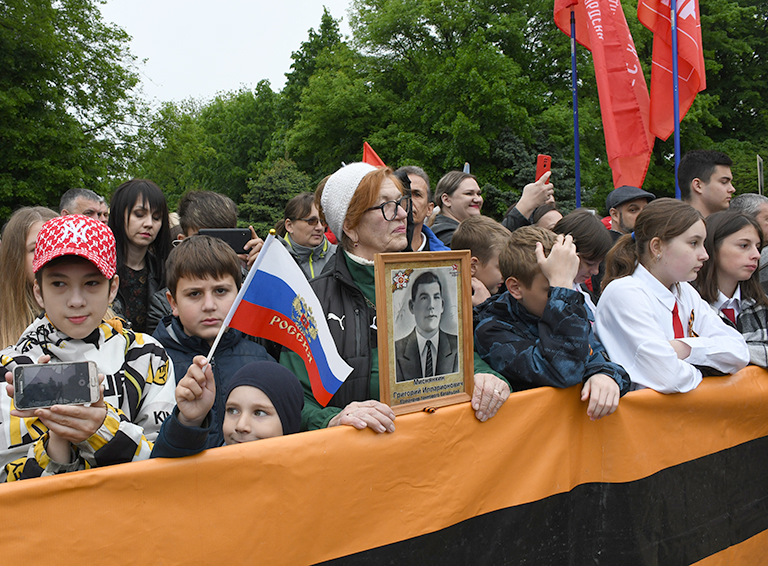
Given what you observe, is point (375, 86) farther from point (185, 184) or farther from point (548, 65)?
point (185, 184)

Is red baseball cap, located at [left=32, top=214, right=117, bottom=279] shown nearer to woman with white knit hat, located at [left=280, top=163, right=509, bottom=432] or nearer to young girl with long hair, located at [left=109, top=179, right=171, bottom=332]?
woman with white knit hat, located at [left=280, top=163, right=509, bottom=432]

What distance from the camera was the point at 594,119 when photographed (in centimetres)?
2308

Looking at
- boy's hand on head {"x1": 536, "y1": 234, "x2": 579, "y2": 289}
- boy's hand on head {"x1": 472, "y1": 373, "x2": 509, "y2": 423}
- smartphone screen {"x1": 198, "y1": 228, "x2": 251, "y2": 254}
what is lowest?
boy's hand on head {"x1": 472, "y1": 373, "x2": 509, "y2": 423}

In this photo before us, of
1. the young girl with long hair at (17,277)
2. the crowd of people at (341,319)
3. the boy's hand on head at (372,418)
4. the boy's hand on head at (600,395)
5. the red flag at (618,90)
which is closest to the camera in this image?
the crowd of people at (341,319)

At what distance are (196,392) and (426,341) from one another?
0.85 metres

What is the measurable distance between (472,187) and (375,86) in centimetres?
2335

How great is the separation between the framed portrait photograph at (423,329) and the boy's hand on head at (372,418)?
0.04 m

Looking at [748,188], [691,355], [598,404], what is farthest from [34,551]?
[748,188]

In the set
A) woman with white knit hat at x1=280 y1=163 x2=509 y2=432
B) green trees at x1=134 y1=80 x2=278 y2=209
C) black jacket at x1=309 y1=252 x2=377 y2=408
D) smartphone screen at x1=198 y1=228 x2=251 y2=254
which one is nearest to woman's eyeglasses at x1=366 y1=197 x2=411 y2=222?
woman with white knit hat at x1=280 y1=163 x2=509 y2=432

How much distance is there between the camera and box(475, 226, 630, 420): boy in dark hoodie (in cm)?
232

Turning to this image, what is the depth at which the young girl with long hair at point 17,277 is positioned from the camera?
8.56 feet

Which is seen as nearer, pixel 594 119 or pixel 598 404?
pixel 598 404

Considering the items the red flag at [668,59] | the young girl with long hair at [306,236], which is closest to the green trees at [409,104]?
the red flag at [668,59]

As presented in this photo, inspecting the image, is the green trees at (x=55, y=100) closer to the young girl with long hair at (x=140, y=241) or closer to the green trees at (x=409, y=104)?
the green trees at (x=409, y=104)
